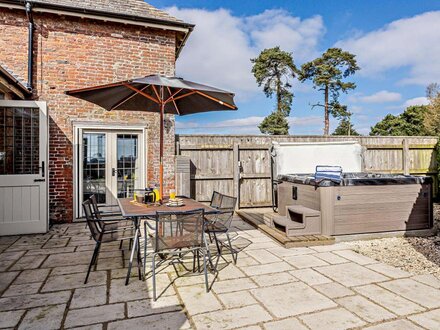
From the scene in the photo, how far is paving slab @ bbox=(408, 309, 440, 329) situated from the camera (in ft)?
7.26

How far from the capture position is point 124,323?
7.47ft

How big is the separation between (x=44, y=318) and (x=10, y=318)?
275 mm

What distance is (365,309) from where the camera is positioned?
8.09 ft

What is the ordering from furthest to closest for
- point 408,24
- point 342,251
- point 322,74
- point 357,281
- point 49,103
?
1. point 322,74
2. point 408,24
3. point 49,103
4. point 342,251
5. point 357,281

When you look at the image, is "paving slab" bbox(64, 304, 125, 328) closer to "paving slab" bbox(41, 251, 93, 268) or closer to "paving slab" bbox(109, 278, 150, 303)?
"paving slab" bbox(109, 278, 150, 303)

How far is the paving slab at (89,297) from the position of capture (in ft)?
8.54

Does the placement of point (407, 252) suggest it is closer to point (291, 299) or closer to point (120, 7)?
point (291, 299)

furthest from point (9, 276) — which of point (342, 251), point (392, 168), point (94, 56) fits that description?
point (392, 168)

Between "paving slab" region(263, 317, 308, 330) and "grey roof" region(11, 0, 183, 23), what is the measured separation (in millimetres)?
6231

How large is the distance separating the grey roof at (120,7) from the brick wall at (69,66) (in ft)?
0.91

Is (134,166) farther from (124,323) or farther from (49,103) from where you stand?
(124,323)

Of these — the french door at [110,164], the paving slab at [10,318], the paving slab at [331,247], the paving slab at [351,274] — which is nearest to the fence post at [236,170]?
the french door at [110,164]

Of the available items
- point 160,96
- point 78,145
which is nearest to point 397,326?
point 160,96

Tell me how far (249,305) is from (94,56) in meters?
5.84
